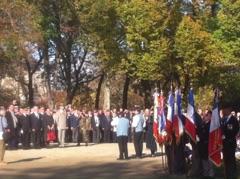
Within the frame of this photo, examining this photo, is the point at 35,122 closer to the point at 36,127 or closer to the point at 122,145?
the point at 36,127

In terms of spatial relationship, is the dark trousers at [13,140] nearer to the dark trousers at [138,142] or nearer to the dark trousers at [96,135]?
the dark trousers at [138,142]

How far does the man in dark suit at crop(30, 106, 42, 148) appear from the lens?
106ft

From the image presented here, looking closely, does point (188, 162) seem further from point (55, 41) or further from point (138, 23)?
point (55, 41)

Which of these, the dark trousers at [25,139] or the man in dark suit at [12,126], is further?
the dark trousers at [25,139]

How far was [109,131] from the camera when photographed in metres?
38.9

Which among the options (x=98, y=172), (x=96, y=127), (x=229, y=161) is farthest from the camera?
(x=96, y=127)

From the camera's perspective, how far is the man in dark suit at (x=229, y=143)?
17203 mm

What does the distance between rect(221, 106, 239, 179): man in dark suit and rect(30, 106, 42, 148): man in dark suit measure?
1634 cm

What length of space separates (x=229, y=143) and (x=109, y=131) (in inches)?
861

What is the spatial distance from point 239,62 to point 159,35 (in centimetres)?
568

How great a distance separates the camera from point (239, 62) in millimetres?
44594

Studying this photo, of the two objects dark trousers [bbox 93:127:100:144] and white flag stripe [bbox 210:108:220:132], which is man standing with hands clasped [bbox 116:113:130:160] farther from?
dark trousers [bbox 93:127:100:144]

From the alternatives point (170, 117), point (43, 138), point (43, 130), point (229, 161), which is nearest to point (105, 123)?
point (43, 138)

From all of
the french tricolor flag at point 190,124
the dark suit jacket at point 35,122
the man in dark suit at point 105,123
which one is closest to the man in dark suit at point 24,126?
the dark suit jacket at point 35,122
